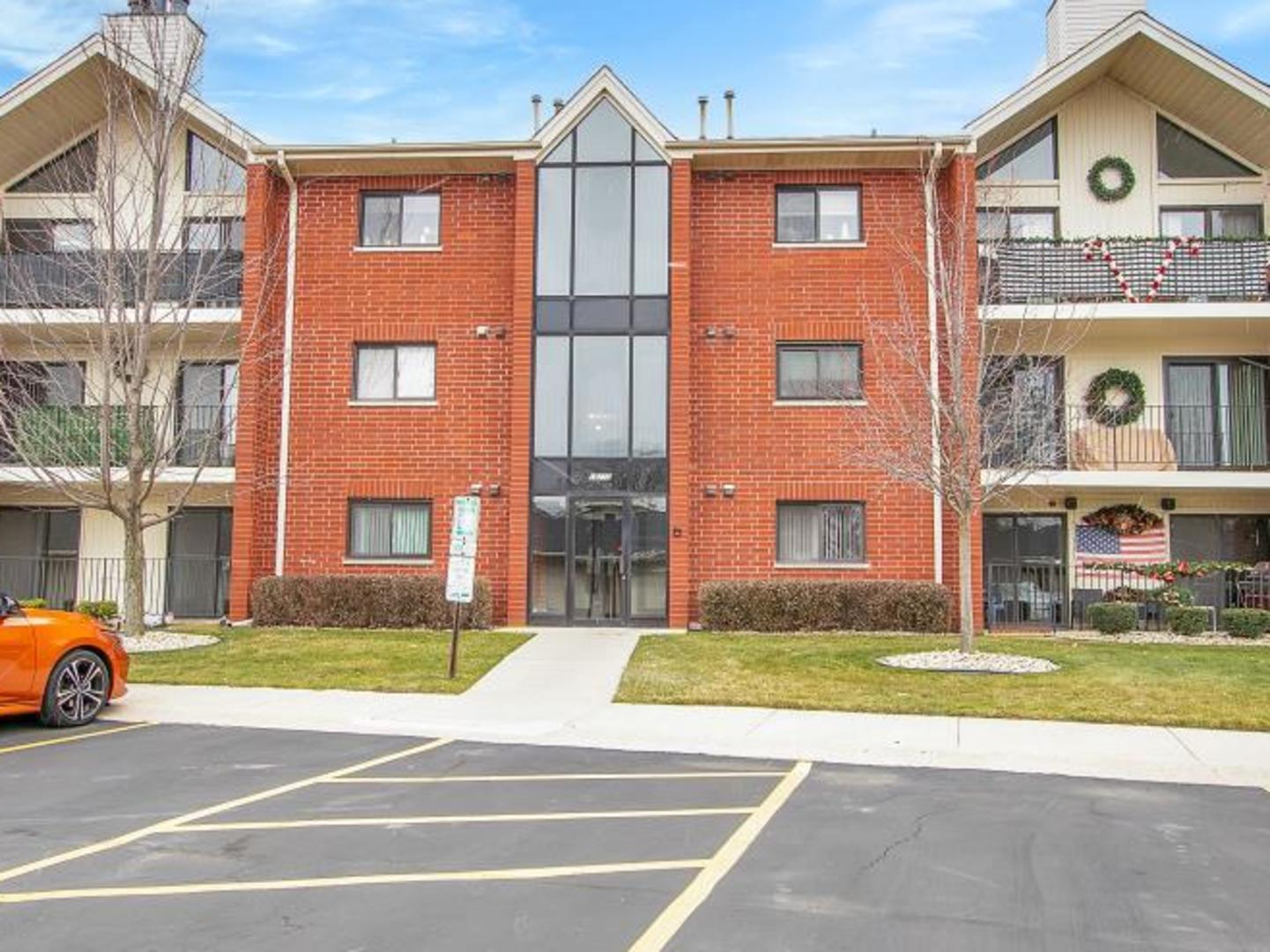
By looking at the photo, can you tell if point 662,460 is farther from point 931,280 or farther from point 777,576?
point 931,280

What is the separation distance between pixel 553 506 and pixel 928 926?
49.3ft

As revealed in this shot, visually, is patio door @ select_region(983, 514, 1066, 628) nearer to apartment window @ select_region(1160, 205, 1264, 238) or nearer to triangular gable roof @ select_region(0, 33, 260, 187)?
apartment window @ select_region(1160, 205, 1264, 238)

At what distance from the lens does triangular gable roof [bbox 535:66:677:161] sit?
20.1m

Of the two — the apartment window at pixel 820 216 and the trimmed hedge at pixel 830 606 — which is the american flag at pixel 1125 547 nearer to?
the trimmed hedge at pixel 830 606

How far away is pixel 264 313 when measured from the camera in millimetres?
20391

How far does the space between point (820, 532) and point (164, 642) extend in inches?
418

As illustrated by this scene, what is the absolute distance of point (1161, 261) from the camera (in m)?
19.8

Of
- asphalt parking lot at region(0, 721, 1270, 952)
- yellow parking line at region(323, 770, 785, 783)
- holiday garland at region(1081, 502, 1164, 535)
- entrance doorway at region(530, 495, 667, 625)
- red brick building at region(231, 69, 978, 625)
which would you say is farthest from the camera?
holiday garland at region(1081, 502, 1164, 535)

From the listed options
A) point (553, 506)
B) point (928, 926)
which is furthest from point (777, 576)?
point (928, 926)

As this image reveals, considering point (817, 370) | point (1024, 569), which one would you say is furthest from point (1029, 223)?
point (1024, 569)

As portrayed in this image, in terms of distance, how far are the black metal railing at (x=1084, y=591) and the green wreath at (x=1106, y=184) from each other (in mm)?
6719

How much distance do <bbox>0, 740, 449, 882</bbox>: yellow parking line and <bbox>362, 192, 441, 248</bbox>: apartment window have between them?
13280 mm

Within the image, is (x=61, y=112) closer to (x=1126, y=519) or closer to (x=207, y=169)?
(x=207, y=169)

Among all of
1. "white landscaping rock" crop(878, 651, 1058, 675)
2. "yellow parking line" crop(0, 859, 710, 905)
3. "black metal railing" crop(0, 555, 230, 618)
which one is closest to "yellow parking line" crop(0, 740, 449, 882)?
"yellow parking line" crop(0, 859, 710, 905)
